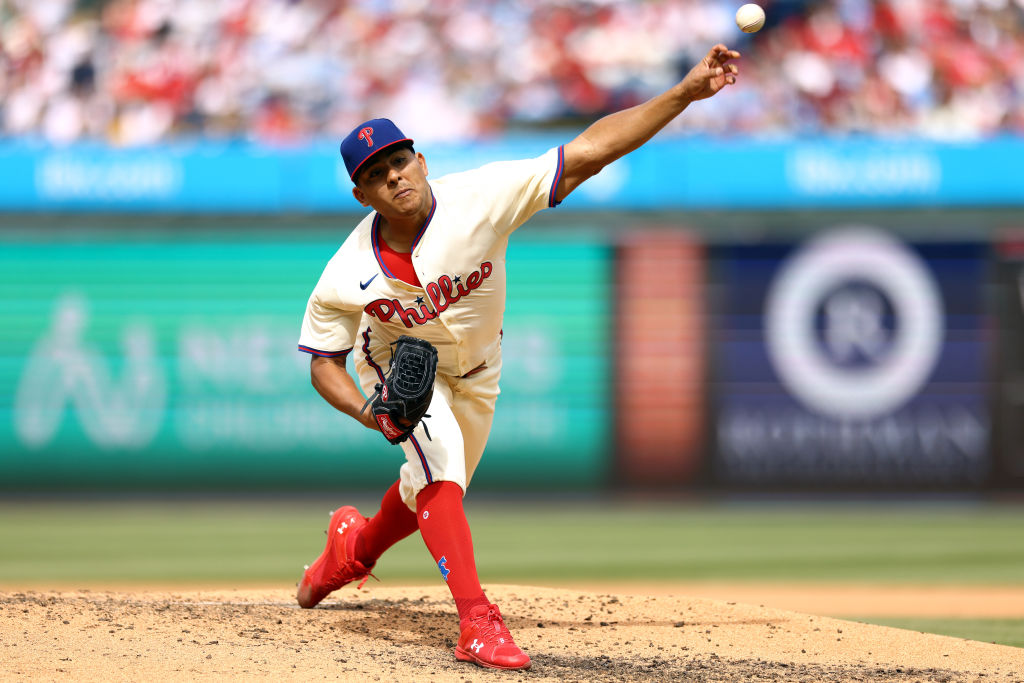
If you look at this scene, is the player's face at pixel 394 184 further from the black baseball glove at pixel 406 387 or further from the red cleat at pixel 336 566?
the red cleat at pixel 336 566

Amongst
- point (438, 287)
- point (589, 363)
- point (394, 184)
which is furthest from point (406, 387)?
point (589, 363)

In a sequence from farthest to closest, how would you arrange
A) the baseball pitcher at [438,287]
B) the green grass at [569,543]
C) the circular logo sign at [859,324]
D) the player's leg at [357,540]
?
the circular logo sign at [859,324] < the green grass at [569,543] < the player's leg at [357,540] < the baseball pitcher at [438,287]

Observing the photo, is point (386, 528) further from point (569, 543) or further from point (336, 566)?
point (569, 543)

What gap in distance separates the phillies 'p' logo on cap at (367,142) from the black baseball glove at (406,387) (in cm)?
57

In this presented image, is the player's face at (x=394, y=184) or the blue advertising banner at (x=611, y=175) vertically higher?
the blue advertising banner at (x=611, y=175)

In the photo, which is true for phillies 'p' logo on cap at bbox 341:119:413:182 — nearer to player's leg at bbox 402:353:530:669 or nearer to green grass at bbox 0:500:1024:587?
player's leg at bbox 402:353:530:669

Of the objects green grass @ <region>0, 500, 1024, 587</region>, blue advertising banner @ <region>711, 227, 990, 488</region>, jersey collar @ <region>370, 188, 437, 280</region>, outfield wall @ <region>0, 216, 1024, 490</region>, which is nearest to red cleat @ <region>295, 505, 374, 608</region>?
jersey collar @ <region>370, 188, 437, 280</region>

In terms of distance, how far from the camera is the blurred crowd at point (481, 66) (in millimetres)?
11555

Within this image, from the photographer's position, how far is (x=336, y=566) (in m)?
4.73

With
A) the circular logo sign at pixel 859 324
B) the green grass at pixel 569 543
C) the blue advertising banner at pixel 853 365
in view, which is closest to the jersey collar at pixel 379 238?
the green grass at pixel 569 543

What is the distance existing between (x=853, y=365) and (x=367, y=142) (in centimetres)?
792

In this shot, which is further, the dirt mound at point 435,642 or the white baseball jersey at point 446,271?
the white baseball jersey at point 446,271

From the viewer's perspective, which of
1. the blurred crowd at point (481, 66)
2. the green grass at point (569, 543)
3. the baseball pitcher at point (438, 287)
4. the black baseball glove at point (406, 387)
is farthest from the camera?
the blurred crowd at point (481, 66)

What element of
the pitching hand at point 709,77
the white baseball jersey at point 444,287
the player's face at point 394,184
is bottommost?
the white baseball jersey at point 444,287
